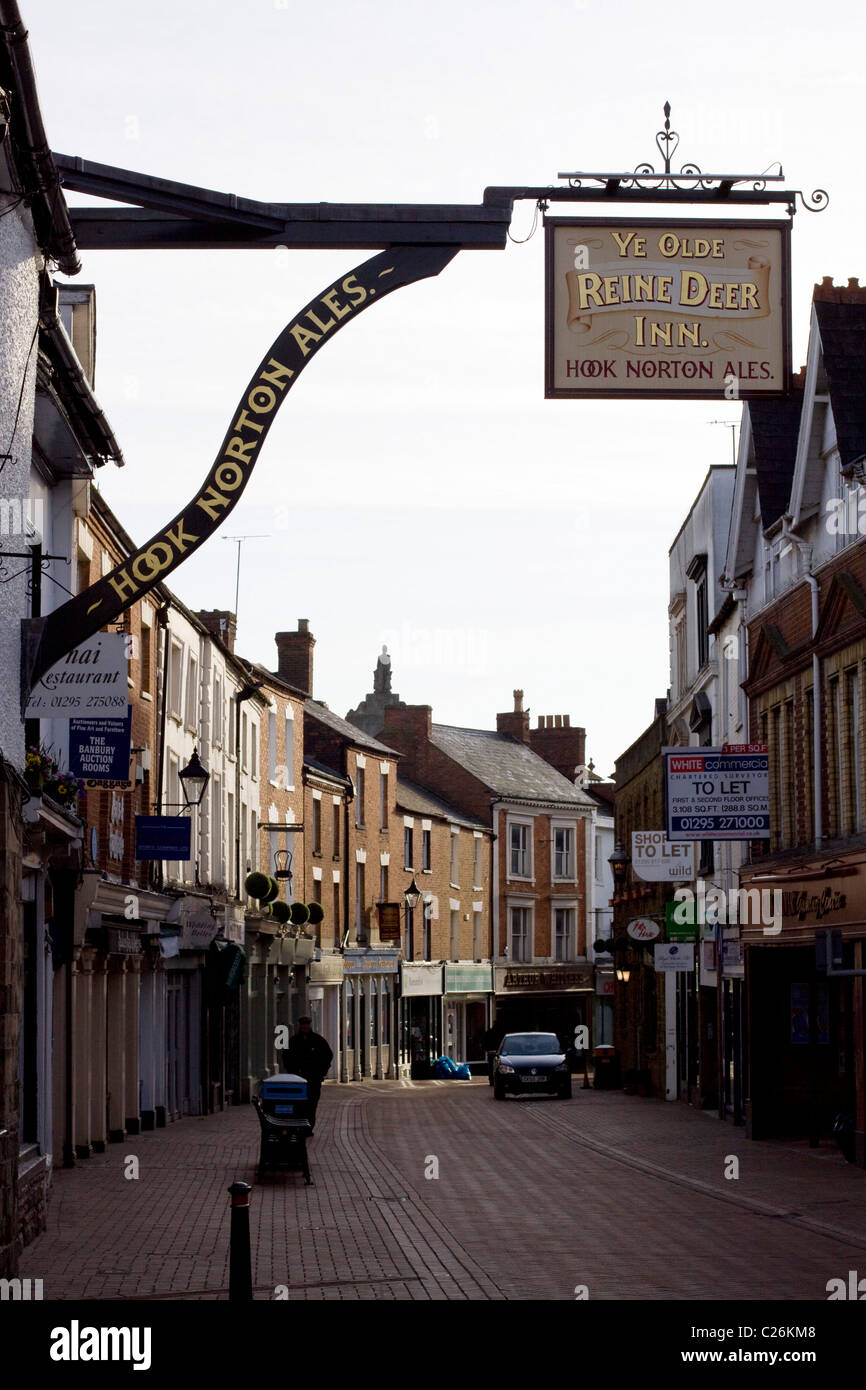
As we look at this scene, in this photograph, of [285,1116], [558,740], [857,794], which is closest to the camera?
[285,1116]

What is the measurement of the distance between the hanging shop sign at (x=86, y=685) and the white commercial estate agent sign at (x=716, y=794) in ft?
40.3

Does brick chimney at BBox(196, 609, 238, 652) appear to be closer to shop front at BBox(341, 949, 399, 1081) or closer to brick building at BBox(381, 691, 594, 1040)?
shop front at BBox(341, 949, 399, 1081)

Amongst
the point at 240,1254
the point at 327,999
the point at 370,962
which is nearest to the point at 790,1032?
the point at 240,1254

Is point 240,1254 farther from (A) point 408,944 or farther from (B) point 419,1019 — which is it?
(B) point 419,1019

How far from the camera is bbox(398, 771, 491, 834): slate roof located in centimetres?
6220

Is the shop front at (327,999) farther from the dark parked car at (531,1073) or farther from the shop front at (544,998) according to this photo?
the shop front at (544,998)

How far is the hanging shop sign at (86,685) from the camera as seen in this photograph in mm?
12516

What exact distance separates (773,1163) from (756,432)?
37.4 feet

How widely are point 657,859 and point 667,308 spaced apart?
25.2 metres

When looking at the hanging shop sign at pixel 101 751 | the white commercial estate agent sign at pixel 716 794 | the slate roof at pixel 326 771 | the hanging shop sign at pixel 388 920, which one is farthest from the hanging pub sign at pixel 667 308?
the hanging shop sign at pixel 388 920

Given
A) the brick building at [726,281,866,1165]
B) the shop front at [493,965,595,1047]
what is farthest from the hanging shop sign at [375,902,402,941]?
the brick building at [726,281,866,1165]
